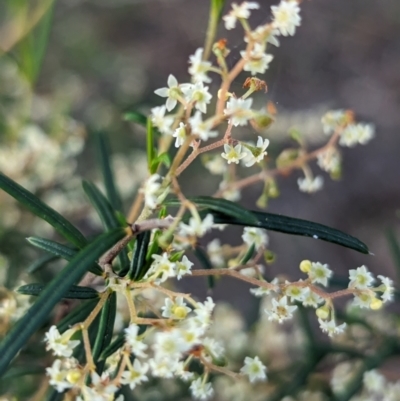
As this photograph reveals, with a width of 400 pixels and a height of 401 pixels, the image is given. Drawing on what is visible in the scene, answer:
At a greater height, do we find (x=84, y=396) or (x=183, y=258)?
(x=183, y=258)

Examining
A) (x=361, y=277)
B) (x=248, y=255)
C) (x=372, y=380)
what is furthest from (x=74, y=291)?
(x=372, y=380)

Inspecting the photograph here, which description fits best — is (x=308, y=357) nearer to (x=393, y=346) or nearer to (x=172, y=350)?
(x=393, y=346)

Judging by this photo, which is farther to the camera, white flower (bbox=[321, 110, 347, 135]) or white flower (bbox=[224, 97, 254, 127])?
white flower (bbox=[321, 110, 347, 135])

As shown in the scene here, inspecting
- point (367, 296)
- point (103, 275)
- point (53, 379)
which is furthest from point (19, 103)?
point (367, 296)

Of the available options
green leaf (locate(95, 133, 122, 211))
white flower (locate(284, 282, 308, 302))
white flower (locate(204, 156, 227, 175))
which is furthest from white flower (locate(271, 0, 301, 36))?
green leaf (locate(95, 133, 122, 211))

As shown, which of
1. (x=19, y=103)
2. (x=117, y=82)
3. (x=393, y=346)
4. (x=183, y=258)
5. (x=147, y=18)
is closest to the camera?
(x=183, y=258)

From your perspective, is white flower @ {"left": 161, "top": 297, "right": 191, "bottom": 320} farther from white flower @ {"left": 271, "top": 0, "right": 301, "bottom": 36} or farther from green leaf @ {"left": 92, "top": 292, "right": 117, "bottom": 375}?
white flower @ {"left": 271, "top": 0, "right": 301, "bottom": 36}
